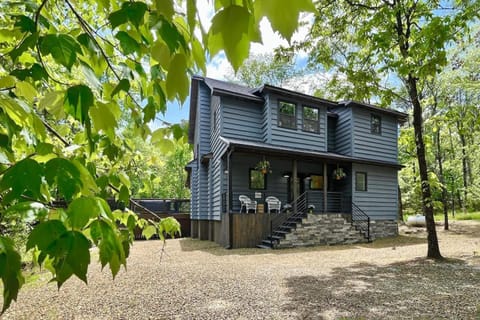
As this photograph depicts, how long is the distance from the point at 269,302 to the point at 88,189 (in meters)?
4.01

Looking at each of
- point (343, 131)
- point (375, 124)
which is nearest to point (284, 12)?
point (343, 131)

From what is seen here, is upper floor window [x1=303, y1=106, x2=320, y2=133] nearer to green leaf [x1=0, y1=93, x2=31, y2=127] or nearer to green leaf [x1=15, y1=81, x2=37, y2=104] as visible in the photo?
green leaf [x1=15, y1=81, x2=37, y2=104]

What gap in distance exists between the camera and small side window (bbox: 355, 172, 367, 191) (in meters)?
13.8

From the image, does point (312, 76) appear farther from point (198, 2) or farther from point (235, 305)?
point (198, 2)

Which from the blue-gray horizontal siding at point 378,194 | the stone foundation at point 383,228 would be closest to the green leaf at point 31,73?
the blue-gray horizontal siding at point 378,194

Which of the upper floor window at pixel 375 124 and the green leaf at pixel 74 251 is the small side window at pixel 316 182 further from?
the green leaf at pixel 74 251

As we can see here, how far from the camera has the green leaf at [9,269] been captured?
2.36 ft

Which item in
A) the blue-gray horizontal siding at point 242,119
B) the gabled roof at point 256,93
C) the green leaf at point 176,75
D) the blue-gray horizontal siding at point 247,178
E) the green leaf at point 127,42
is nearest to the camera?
the green leaf at point 176,75

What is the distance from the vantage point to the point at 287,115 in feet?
41.9

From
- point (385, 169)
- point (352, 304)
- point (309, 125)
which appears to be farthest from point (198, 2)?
point (385, 169)

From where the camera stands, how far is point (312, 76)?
69.6ft

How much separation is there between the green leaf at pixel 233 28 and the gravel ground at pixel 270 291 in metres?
3.87

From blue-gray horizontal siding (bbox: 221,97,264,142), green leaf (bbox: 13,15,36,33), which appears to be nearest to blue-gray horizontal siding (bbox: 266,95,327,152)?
blue-gray horizontal siding (bbox: 221,97,264,142)

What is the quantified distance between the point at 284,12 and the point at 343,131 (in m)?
15.1
